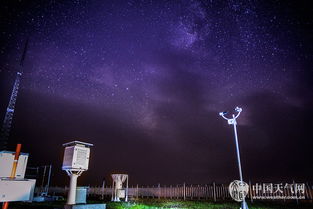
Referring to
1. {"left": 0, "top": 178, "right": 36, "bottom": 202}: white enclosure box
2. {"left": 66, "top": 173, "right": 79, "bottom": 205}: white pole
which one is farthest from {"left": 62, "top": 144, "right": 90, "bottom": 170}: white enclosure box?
{"left": 0, "top": 178, "right": 36, "bottom": 202}: white enclosure box

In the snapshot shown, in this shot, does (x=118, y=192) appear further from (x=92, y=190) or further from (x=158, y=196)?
(x=92, y=190)

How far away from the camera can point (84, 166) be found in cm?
1148

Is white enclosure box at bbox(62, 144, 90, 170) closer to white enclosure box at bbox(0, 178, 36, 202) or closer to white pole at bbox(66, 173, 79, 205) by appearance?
white pole at bbox(66, 173, 79, 205)

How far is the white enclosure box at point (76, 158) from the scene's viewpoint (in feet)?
36.2

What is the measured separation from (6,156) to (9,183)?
→ 11.0ft

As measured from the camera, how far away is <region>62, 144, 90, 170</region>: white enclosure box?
36.2 feet

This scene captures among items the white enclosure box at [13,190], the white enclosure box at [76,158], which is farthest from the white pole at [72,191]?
the white enclosure box at [13,190]

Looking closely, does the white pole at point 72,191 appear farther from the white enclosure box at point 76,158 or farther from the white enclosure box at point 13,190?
the white enclosure box at point 13,190

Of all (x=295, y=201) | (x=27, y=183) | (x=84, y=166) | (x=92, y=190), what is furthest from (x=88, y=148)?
(x=92, y=190)

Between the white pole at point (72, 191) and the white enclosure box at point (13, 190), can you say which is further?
the white pole at point (72, 191)

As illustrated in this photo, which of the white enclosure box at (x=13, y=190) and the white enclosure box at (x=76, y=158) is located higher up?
the white enclosure box at (x=76, y=158)

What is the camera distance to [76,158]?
1115cm

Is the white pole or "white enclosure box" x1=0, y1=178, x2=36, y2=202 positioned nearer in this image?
"white enclosure box" x1=0, y1=178, x2=36, y2=202

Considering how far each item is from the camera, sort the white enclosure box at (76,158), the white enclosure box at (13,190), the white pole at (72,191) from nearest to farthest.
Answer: the white enclosure box at (13,190) → the white pole at (72,191) → the white enclosure box at (76,158)
